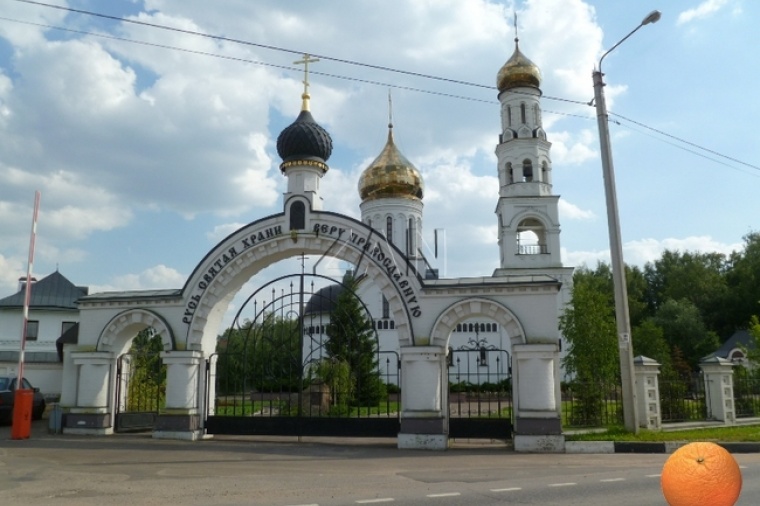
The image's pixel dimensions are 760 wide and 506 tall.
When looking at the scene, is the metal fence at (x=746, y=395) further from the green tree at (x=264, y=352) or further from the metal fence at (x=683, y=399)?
the green tree at (x=264, y=352)

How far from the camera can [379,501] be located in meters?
7.41

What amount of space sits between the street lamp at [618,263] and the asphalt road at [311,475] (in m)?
1.53

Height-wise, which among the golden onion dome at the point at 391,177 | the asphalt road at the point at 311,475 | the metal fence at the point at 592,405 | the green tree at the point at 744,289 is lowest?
the asphalt road at the point at 311,475

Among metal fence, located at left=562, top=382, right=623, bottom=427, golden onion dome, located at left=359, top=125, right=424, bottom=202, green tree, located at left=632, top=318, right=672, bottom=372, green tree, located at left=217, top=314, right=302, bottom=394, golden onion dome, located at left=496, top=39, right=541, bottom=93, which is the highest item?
golden onion dome, located at left=496, top=39, right=541, bottom=93

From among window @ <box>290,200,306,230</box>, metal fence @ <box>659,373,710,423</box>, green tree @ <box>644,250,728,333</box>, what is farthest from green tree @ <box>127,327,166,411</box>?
green tree @ <box>644,250,728,333</box>

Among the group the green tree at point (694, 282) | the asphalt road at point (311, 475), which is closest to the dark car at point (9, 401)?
the asphalt road at point (311, 475)

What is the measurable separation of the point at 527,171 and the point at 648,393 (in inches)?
851

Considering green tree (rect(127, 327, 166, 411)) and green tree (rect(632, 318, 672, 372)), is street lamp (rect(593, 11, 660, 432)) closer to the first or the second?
green tree (rect(127, 327, 166, 411))

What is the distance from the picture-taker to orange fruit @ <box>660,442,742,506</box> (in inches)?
131

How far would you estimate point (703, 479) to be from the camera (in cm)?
336

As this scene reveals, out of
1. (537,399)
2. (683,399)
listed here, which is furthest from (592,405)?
(537,399)

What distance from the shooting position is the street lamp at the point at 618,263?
13.0 m

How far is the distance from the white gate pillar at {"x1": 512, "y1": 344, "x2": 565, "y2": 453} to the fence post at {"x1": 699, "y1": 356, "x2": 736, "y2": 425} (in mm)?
5997

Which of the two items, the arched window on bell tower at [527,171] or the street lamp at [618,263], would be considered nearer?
the street lamp at [618,263]
